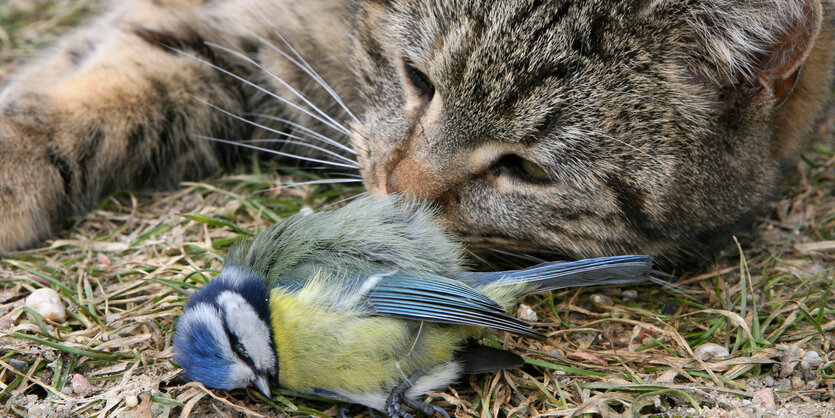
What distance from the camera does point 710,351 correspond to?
1980 millimetres

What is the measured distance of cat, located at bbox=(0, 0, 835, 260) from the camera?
1.83 metres

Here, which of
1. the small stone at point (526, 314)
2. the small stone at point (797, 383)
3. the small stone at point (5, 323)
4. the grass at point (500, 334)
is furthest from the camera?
the small stone at point (526, 314)

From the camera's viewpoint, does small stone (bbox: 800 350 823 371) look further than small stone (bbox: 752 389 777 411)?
Yes

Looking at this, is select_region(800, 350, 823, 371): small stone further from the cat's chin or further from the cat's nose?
the cat's nose

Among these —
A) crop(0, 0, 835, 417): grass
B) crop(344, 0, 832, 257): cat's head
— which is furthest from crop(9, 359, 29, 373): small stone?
crop(344, 0, 832, 257): cat's head

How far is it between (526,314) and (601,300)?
28cm

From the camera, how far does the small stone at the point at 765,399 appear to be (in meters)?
1.75

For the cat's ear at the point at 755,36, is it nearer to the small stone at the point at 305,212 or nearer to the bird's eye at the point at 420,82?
the bird's eye at the point at 420,82

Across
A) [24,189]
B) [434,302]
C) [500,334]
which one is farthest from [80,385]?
[500,334]

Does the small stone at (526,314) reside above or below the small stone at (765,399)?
above

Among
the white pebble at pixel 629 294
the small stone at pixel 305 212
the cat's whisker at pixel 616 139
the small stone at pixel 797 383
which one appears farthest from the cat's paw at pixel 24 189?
the small stone at pixel 797 383

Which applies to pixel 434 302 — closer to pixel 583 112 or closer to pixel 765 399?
pixel 583 112

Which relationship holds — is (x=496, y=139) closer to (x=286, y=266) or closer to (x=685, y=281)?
(x=286, y=266)

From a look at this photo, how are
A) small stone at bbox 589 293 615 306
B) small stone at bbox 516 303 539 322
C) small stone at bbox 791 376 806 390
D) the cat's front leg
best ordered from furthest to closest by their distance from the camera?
1. the cat's front leg
2. small stone at bbox 589 293 615 306
3. small stone at bbox 516 303 539 322
4. small stone at bbox 791 376 806 390
